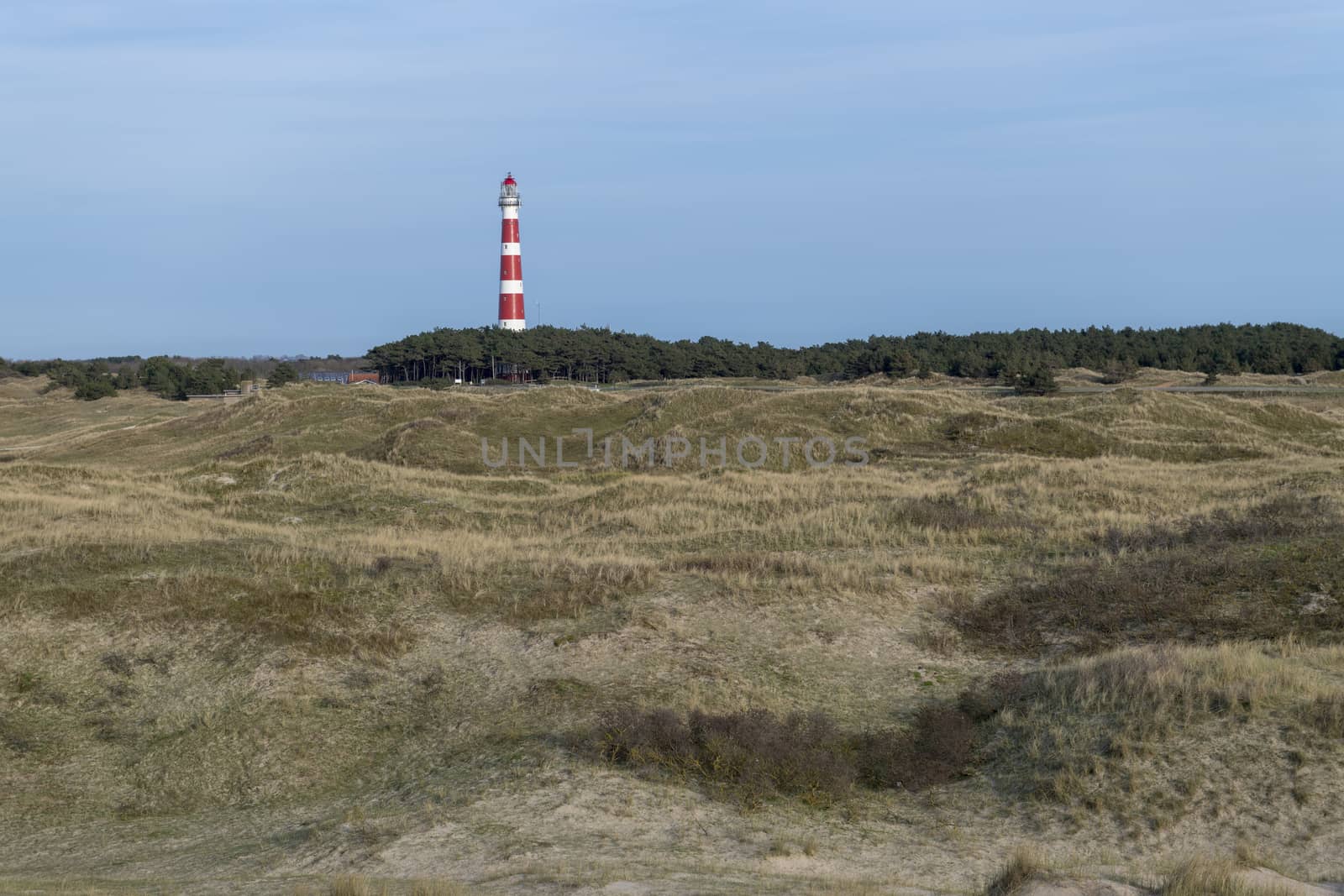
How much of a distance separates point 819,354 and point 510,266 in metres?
30.2

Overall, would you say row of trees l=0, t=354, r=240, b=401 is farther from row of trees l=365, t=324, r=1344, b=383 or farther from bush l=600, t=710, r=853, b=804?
bush l=600, t=710, r=853, b=804

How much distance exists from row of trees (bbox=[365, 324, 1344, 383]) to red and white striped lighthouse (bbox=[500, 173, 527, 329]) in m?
2.76

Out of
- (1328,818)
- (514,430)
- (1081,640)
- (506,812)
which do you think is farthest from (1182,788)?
(514,430)

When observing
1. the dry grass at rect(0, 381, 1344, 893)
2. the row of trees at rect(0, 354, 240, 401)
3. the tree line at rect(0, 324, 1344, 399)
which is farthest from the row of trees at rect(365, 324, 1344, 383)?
the dry grass at rect(0, 381, 1344, 893)

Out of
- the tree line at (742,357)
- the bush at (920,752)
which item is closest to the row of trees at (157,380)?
the tree line at (742,357)

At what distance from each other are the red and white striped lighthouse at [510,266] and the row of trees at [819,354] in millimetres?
2761

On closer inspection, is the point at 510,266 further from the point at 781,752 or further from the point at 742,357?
the point at 781,752

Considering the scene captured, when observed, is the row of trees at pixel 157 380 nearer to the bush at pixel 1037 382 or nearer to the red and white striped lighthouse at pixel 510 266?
the red and white striped lighthouse at pixel 510 266

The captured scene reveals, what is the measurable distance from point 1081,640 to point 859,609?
123 inches

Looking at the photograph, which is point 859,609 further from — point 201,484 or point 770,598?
point 201,484

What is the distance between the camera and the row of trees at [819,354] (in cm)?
8406

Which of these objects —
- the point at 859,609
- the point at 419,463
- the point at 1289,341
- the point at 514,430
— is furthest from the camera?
the point at 1289,341

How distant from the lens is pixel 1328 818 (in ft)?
31.3

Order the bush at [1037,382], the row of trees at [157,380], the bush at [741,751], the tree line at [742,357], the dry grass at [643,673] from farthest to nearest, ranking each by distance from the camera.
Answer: the row of trees at [157,380] < the tree line at [742,357] < the bush at [1037,382] < the bush at [741,751] < the dry grass at [643,673]
